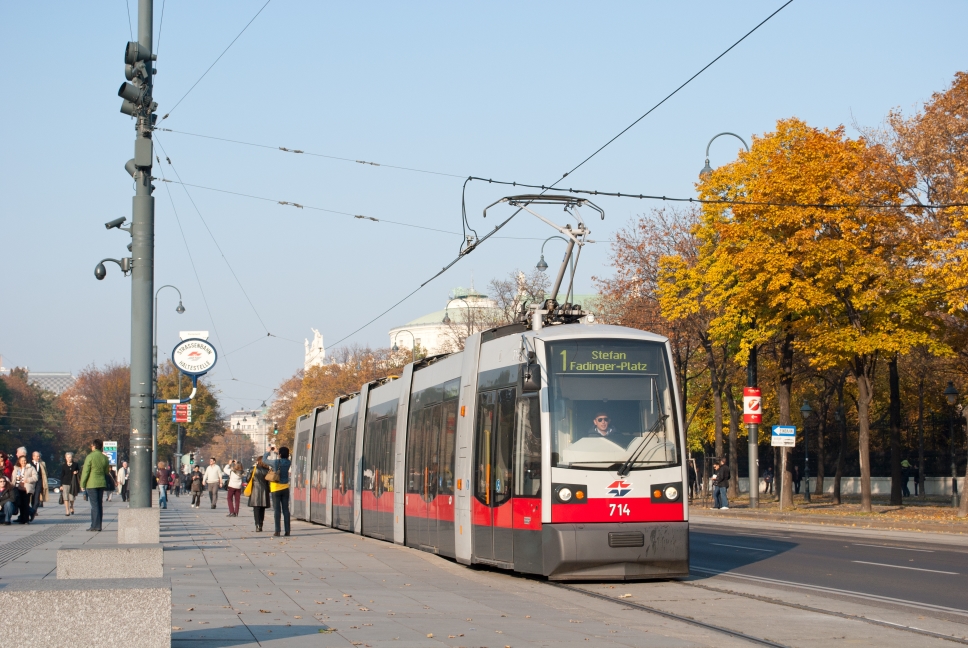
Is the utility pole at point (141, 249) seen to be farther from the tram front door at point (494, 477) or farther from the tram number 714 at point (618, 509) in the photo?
the tram number 714 at point (618, 509)

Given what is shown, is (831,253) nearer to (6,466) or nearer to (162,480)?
(6,466)

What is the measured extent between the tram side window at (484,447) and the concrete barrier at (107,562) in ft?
22.3

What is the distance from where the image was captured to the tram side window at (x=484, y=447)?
1557cm

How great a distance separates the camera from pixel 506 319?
60438 mm

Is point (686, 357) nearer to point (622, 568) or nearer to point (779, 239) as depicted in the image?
point (779, 239)

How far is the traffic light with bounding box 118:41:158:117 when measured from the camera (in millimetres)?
14297

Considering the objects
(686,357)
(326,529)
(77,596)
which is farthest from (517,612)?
(686,357)

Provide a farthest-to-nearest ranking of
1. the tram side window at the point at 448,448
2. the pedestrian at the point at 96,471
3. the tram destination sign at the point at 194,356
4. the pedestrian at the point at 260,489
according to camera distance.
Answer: the pedestrian at the point at 260,489 < the pedestrian at the point at 96,471 < the tram destination sign at the point at 194,356 < the tram side window at the point at 448,448

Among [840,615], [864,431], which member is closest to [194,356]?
[840,615]

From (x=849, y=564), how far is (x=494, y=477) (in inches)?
224

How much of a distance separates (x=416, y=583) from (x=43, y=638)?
7.92 metres

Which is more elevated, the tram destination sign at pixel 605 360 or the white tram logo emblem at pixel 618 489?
the tram destination sign at pixel 605 360

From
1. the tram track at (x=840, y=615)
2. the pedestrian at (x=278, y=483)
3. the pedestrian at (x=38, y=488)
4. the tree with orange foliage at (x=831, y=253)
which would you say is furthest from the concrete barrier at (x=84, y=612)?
the tree with orange foliage at (x=831, y=253)

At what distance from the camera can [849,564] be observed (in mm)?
17234
